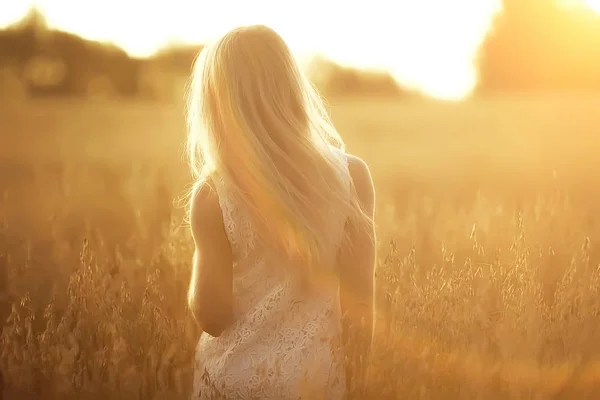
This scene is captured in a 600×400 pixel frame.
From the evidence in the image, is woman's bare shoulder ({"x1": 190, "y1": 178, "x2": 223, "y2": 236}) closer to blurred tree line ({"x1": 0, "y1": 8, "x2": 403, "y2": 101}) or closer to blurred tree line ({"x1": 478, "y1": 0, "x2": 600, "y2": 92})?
blurred tree line ({"x1": 0, "y1": 8, "x2": 403, "y2": 101})

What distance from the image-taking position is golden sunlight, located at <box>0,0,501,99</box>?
44.3 feet

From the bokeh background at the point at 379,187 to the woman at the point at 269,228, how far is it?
30cm

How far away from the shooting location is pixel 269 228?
75.6 inches

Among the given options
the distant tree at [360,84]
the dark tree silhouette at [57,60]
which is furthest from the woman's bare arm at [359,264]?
the distant tree at [360,84]

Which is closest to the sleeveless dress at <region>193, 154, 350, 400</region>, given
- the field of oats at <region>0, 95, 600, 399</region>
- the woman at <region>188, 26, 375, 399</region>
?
the woman at <region>188, 26, 375, 399</region>

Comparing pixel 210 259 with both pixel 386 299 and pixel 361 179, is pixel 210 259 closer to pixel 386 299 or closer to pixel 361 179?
pixel 361 179

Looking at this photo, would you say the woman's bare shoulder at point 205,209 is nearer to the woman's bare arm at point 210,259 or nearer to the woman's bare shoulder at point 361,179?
the woman's bare arm at point 210,259

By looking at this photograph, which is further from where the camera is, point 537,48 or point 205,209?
point 537,48

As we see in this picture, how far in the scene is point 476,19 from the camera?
771 inches

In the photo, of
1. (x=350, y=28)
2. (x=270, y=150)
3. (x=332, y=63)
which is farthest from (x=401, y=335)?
(x=332, y=63)

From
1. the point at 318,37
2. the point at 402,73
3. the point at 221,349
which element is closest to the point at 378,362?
the point at 221,349

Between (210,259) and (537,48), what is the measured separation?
2421 centimetres

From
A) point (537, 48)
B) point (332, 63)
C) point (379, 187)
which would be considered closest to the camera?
point (379, 187)

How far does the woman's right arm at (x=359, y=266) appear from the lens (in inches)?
78.7
